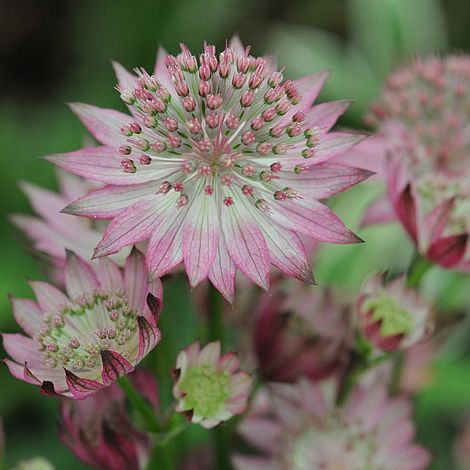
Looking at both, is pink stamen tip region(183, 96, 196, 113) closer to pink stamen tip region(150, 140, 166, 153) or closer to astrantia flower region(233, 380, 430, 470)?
pink stamen tip region(150, 140, 166, 153)

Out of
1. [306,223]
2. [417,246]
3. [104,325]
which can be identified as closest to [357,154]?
[417,246]

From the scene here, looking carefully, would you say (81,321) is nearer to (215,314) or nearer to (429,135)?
(215,314)

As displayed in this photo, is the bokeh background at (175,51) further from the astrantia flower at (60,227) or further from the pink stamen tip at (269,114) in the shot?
the pink stamen tip at (269,114)

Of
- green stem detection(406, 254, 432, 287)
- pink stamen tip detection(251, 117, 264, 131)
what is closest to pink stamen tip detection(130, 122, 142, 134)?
pink stamen tip detection(251, 117, 264, 131)

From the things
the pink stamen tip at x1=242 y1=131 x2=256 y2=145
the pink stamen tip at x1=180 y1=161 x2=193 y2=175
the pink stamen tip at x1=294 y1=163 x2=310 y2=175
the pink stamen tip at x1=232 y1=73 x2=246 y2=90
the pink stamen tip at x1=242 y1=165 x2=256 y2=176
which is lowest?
the pink stamen tip at x1=180 y1=161 x2=193 y2=175

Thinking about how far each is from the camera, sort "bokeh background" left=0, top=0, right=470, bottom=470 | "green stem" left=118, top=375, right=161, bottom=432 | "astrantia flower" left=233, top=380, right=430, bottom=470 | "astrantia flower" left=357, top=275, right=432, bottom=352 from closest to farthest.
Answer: "green stem" left=118, top=375, right=161, bottom=432 → "astrantia flower" left=357, top=275, right=432, bottom=352 → "astrantia flower" left=233, top=380, right=430, bottom=470 → "bokeh background" left=0, top=0, right=470, bottom=470

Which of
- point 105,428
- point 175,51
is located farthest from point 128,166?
point 175,51

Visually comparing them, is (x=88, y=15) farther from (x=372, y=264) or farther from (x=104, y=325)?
(x=104, y=325)
